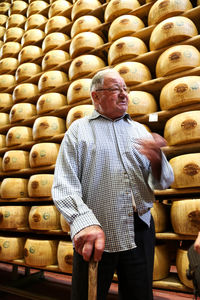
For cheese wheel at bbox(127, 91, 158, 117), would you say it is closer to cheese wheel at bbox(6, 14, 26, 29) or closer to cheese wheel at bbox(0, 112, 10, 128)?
cheese wheel at bbox(0, 112, 10, 128)

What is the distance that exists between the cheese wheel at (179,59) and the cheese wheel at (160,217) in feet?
3.03

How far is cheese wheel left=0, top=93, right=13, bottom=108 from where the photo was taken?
9.80 ft

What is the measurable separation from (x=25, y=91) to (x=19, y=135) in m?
0.51

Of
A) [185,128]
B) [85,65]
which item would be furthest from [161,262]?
[85,65]

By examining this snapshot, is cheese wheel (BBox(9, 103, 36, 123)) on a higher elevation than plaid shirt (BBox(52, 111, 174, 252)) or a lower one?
higher

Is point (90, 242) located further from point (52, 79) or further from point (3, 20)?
point (3, 20)

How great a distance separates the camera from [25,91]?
2.73 meters

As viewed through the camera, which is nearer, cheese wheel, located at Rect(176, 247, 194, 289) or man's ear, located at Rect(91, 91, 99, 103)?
man's ear, located at Rect(91, 91, 99, 103)

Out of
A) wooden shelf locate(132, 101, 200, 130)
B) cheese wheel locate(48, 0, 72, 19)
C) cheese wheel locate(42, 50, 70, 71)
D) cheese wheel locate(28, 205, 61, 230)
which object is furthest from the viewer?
cheese wheel locate(48, 0, 72, 19)

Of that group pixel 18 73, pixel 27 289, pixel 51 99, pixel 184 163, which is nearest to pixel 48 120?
pixel 51 99

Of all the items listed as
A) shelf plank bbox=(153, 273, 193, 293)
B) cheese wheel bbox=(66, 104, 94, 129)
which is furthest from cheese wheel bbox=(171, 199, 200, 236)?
cheese wheel bbox=(66, 104, 94, 129)

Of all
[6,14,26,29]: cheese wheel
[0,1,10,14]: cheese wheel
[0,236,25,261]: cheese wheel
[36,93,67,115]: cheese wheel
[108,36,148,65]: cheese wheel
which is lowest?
[0,236,25,261]: cheese wheel

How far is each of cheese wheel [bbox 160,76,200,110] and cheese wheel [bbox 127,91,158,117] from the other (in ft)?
0.58

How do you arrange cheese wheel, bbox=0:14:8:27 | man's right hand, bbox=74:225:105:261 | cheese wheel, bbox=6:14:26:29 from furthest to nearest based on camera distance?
cheese wheel, bbox=0:14:8:27, cheese wheel, bbox=6:14:26:29, man's right hand, bbox=74:225:105:261
